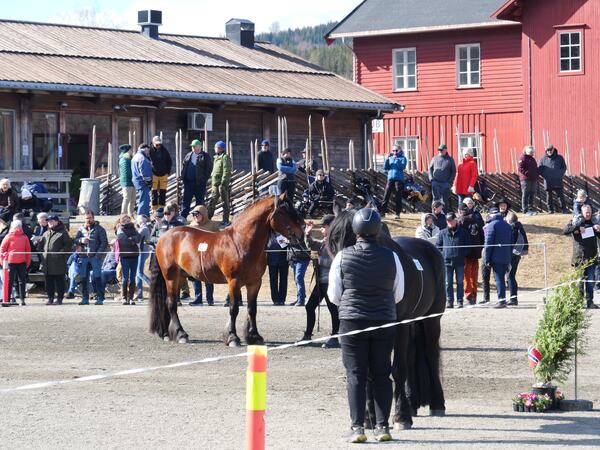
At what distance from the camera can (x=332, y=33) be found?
51.6 metres

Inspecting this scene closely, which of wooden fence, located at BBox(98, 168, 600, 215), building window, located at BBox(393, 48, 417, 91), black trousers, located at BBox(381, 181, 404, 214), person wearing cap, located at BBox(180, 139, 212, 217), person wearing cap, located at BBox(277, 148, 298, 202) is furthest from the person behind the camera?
building window, located at BBox(393, 48, 417, 91)

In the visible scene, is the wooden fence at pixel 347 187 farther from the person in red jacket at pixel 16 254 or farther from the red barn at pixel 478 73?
the red barn at pixel 478 73

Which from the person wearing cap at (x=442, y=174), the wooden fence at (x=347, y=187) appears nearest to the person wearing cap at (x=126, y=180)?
the wooden fence at (x=347, y=187)

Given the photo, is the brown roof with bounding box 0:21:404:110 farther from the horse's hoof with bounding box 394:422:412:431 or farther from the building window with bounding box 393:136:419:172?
the horse's hoof with bounding box 394:422:412:431

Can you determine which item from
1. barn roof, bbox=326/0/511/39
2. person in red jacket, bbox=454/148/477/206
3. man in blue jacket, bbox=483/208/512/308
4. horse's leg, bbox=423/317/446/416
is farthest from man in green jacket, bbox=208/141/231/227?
barn roof, bbox=326/0/511/39

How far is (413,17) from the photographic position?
166ft

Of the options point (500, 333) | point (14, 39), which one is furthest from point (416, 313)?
point (14, 39)

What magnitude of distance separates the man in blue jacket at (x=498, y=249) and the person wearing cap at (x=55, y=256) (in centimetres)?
753

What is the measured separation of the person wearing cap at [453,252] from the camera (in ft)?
77.2

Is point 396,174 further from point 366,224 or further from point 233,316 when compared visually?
point 366,224

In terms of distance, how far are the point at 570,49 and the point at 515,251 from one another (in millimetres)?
22972

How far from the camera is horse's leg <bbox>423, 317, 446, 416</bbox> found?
11.6 m

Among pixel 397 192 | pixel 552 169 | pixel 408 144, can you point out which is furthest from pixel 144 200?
pixel 408 144

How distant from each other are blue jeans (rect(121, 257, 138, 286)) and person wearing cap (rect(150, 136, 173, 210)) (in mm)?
4725
